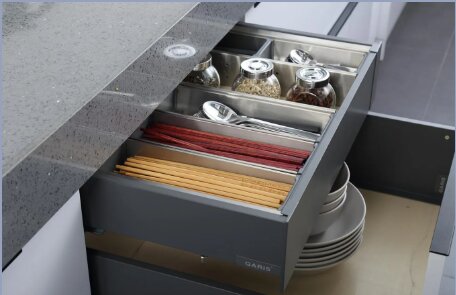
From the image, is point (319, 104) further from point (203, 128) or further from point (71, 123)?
point (71, 123)

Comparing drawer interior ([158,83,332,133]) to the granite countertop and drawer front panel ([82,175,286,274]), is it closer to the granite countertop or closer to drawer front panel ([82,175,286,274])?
the granite countertop

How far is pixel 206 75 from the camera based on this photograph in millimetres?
1474

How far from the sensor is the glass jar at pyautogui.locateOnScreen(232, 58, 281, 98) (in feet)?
4.59

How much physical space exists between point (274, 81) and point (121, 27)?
0.34 m

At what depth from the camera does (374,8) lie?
9.73ft

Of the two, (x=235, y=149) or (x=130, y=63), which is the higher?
(x=130, y=63)

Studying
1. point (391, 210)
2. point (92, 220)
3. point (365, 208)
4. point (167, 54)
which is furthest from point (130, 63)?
point (391, 210)

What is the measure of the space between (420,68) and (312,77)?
193 centimetres

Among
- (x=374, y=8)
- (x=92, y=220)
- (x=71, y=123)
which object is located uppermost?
(x=71, y=123)

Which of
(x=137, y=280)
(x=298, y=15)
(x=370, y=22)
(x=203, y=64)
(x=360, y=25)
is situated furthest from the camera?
(x=370, y=22)

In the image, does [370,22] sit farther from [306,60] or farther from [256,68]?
[256,68]

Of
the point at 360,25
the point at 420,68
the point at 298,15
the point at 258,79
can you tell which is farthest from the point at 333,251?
the point at 420,68

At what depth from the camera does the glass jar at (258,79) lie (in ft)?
4.59

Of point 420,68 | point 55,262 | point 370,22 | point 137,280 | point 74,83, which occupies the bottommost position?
point 420,68
